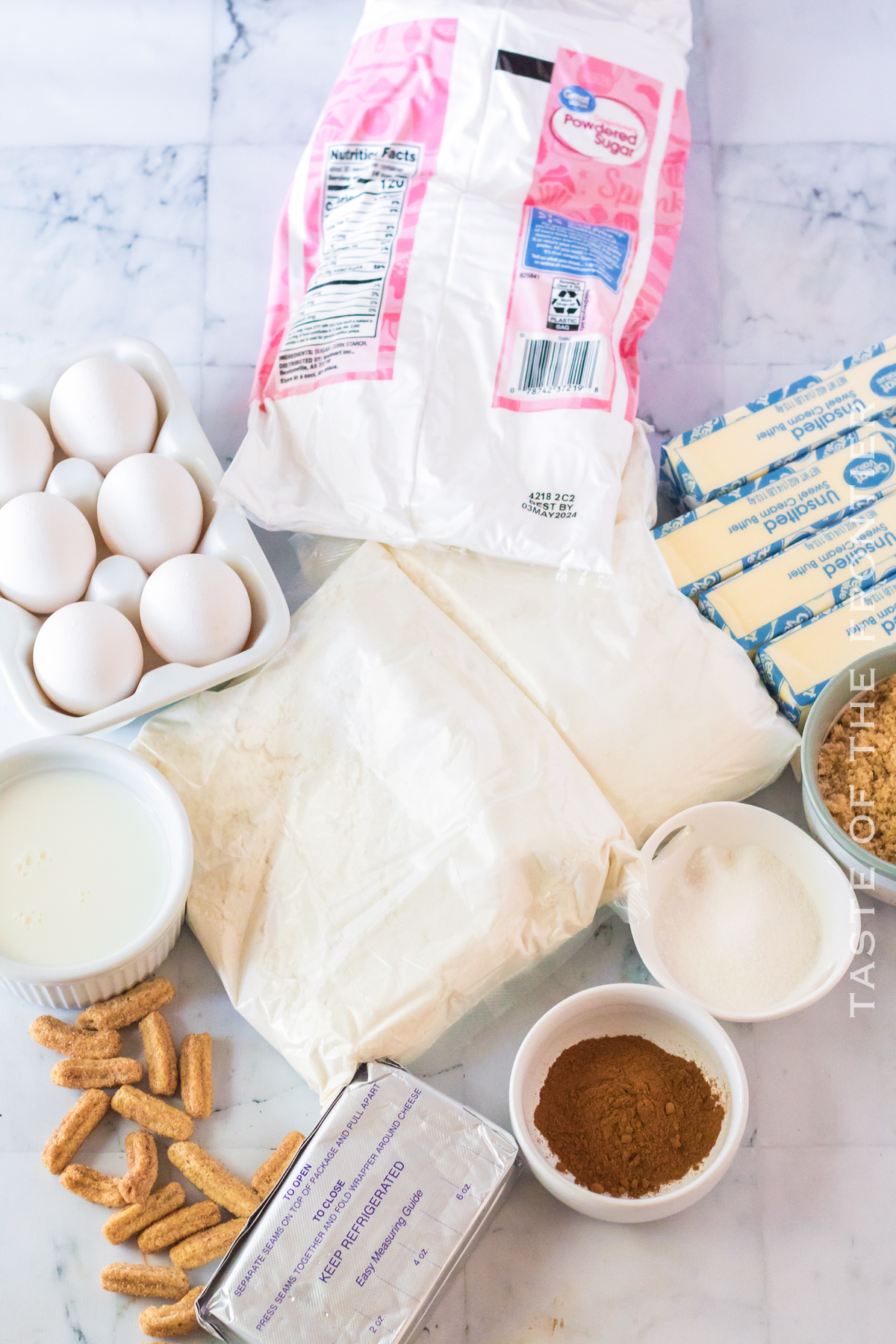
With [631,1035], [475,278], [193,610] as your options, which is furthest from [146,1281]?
[475,278]

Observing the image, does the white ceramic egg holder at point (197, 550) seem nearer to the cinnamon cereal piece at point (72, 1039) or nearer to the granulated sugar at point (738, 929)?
the cinnamon cereal piece at point (72, 1039)

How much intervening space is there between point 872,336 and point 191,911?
958 mm

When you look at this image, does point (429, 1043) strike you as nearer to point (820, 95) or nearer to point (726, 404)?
point (726, 404)

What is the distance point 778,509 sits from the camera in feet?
3.54

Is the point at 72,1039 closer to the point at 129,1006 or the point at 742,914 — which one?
the point at 129,1006

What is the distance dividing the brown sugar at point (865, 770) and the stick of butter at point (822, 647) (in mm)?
35

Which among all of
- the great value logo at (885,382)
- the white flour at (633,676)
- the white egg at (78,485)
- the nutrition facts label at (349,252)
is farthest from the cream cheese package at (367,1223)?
the great value logo at (885,382)

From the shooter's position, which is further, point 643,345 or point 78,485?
point 643,345

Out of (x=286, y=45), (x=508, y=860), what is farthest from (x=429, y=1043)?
(x=286, y=45)

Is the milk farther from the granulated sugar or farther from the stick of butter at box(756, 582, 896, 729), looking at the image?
the stick of butter at box(756, 582, 896, 729)

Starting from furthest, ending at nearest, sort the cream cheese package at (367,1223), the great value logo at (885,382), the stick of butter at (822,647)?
1. the great value logo at (885,382)
2. the stick of butter at (822,647)
3. the cream cheese package at (367,1223)

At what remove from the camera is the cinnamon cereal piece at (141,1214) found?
0.89m

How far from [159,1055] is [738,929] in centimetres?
50

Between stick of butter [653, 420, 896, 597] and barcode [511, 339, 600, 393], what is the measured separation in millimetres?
161
